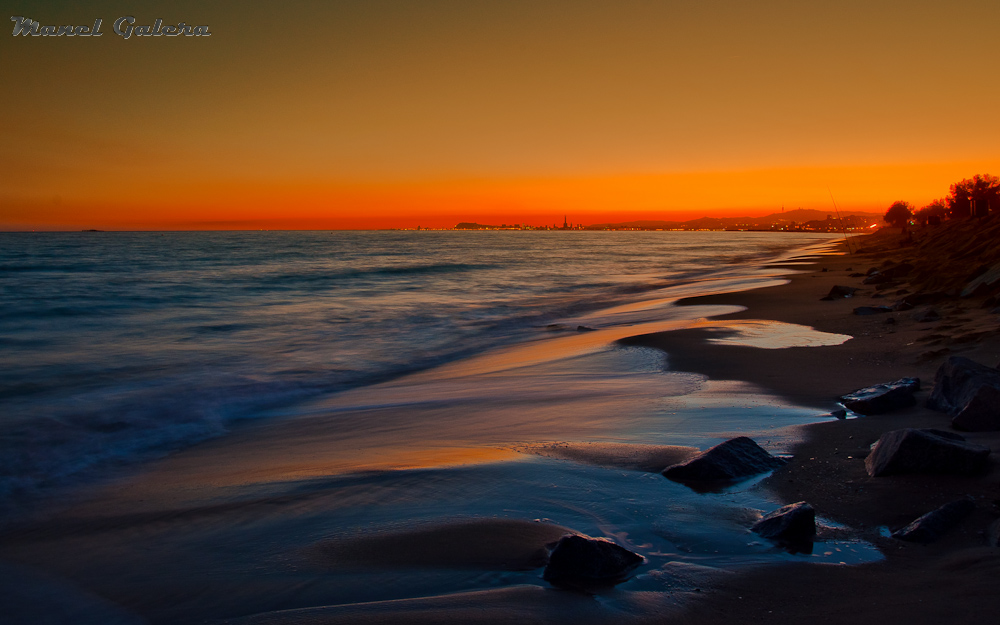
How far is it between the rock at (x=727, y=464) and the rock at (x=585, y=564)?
1.24m

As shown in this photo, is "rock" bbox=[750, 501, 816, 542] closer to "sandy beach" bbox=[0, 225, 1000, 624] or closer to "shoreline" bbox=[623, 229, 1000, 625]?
"sandy beach" bbox=[0, 225, 1000, 624]

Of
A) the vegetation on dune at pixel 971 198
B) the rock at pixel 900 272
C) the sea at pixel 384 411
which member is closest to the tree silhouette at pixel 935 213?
the vegetation on dune at pixel 971 198

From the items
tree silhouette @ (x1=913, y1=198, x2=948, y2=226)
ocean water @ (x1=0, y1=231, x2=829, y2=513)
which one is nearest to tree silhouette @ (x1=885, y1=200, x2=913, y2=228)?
tree silhouette @ (x1=913, y1=198, x2=948, y2=226)

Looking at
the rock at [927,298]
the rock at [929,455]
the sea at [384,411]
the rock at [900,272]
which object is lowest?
the sea at [384,411]

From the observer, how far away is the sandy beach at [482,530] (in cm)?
263

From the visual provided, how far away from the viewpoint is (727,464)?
13.0 ft

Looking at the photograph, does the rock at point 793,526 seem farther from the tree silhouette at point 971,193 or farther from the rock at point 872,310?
the tree silhouette at point 971,193

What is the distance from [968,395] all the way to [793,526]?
2346 mm

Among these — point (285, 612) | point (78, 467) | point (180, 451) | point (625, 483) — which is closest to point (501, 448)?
point (625, 483)

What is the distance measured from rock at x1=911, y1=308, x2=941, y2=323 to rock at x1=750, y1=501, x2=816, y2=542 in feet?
25.0

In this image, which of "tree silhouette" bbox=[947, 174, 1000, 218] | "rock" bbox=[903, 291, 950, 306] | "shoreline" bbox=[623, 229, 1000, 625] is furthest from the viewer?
"tree silhouette" bbox=[947, 174, 1000, 218]

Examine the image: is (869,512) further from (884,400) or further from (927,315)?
(927,315)

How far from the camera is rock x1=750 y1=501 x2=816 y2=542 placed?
3.06 m

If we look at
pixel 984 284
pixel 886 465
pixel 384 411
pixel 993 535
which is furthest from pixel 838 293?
pixel 993 535
